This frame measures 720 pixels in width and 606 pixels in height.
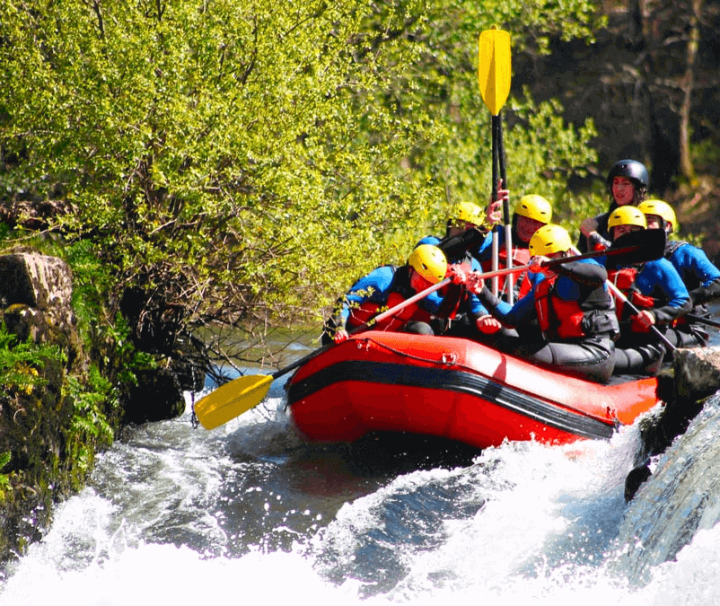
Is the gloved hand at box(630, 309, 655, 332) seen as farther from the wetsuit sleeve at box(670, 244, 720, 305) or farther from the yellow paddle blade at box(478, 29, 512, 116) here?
the yellow paddle blade at box(478, 29, 512, 116)

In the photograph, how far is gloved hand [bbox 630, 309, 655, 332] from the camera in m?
7.26

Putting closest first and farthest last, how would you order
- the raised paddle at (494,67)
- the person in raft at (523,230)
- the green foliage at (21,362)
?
1. the green foliage at (21,362)
2. the person in raft at (523,230)
3. the raised paddle at (494,67)

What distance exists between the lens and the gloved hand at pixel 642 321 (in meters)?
7.26

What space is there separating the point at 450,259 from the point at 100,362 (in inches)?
106

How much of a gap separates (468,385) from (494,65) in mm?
3184

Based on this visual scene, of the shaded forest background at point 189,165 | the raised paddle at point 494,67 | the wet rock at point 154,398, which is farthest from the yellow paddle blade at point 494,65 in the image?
the wet rock at point 154,398

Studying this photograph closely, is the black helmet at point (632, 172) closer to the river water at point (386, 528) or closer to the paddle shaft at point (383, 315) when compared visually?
the paddle shaft at point (383, 315)

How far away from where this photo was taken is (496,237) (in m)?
7.41

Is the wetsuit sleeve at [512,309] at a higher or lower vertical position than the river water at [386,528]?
higher

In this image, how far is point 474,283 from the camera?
6.93m

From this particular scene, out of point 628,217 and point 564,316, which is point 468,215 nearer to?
point 628,217

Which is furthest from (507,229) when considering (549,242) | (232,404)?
(232,404)

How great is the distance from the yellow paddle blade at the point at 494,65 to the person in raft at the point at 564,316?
68.8 inches

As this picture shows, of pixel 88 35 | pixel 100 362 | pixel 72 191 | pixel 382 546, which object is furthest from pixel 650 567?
pixel 88 35
